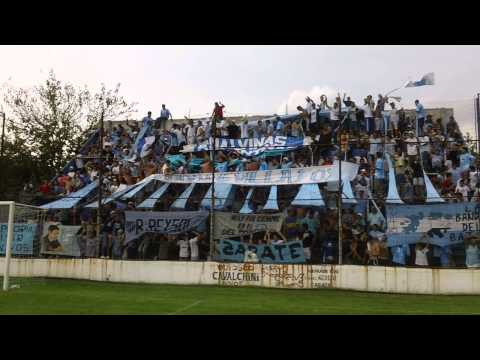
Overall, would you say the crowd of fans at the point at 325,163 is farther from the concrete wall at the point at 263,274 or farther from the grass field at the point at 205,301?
the grass field at the point at 205,301

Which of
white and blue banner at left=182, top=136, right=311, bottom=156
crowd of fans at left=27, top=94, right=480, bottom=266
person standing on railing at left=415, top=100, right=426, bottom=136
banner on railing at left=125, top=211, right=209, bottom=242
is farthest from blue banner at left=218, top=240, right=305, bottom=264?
person standing on railing at left=415, top=100, right=426, bottom=136

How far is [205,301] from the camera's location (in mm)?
12961

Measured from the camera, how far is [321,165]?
19188mm

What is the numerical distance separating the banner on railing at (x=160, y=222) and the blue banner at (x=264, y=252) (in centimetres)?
126

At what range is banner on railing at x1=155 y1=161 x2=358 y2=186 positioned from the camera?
18.6 meters

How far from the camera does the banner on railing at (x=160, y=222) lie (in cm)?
1809

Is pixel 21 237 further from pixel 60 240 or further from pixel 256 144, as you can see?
pixel 256 144

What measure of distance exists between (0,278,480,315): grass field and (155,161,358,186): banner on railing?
14.2 ft

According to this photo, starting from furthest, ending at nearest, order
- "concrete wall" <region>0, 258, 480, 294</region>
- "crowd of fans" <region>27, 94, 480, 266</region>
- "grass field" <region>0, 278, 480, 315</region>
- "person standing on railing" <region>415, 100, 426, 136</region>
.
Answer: "person standing on railing" <region>415, 100, 426, 136</region>
"crowd of fans" <region>27, 94, 480, 266</region>
"concrete wall" <region>0, 258, 480, 294</region>
"grass field" <region>0, 278, 480, 315</region>

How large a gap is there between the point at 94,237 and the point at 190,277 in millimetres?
3807

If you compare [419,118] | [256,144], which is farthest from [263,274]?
[419,118]

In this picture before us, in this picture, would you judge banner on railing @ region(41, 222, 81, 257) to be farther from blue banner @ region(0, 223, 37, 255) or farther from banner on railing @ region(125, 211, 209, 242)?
banner on railing @ region(125, 211, 209, 242)
